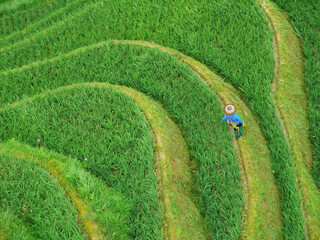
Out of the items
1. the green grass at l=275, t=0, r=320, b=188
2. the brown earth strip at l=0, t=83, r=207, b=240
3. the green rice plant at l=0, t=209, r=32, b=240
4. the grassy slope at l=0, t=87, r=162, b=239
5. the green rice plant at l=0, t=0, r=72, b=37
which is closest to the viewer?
the green rice plant at l=0, t=209, r=32, b=240

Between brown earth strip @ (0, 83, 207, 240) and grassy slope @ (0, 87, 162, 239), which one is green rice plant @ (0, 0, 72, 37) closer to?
grassy slope @ (0, 87, 162, 239)

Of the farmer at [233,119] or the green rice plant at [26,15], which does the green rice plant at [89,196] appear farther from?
the green rice plant at [26,15]

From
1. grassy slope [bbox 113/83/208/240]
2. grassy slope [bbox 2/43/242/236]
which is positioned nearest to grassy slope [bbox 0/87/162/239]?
grassy slope [bbox 113/83/208/240]

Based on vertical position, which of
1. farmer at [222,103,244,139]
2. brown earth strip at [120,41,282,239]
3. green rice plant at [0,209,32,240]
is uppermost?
farmer at [222,103,244,139]

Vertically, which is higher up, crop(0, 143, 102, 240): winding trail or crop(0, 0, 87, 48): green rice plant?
crop(0, 0, 87, 48): green rice plant

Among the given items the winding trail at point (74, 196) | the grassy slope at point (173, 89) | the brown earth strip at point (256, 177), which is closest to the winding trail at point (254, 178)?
the brown earth strip at point (256, 177)

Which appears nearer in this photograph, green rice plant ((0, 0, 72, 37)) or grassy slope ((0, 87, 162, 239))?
grassy slope ((0, 87, 162, 239))

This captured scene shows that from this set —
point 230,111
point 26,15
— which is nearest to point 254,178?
point 230,111

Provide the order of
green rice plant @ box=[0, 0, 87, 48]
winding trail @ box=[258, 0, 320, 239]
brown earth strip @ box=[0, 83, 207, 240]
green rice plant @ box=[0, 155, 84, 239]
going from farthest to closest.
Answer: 1. green rice plant @ box=[0, 0, 87, 48]
2. winding trail @ box=[258, 0, 320, 239]
3. brown earth strip @ box=[0, 83, 207, 240]
4. green rice plant @ box=[0, 155, 84, 239]
